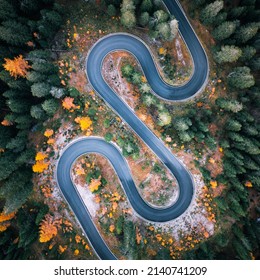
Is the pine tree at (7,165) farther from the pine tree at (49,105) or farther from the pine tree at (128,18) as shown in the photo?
the pine tree at (128,18)

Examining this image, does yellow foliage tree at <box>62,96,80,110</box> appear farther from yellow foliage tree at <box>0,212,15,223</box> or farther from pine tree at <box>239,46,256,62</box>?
pine tree at <box>239,46,256,62</box>

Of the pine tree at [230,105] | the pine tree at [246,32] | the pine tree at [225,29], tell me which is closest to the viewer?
the pine tree at [246,32]

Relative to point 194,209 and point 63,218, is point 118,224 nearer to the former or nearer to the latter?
point 63,218

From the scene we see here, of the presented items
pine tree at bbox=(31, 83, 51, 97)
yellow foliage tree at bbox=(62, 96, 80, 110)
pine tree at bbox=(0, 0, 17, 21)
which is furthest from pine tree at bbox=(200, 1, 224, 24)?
pine tree at bbox=(0, 0, 17, 21)

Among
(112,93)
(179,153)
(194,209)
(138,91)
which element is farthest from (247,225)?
(112,93)

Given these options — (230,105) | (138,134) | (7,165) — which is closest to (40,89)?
(7,165)

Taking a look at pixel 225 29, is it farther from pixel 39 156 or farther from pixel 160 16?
pixel 39 156

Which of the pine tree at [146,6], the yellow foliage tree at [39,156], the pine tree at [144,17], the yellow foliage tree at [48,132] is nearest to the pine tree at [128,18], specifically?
the pine tree at [144,17]
